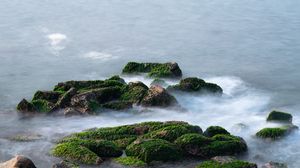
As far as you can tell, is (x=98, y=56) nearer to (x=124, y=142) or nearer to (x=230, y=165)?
(x=124, y=142)

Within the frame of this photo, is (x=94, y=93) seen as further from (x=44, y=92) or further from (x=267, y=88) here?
(x=267, y=88)

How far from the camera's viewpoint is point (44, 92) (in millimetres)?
35656

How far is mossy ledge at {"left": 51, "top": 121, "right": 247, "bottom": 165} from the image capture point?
27.7 metres

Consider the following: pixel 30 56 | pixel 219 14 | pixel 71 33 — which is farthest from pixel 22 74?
pixel 219 14

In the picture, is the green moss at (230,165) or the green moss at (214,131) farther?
the green moss at (214,131)

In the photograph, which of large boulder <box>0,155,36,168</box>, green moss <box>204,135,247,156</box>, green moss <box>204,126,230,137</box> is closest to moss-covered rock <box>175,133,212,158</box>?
green moss <box>204,135,247,156</box>

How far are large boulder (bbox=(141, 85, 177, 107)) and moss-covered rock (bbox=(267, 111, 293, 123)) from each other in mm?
5863

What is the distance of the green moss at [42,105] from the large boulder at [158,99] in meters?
5.63

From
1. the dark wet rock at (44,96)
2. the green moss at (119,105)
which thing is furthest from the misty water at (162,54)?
the dark wet rock at (44,96)

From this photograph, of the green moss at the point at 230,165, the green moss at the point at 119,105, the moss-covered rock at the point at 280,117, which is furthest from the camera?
the green moss at the point at 119,105

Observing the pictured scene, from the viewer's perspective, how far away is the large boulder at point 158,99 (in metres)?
34.6

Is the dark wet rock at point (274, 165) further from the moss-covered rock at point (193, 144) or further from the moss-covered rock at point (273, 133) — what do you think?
the moss-covered rock at point (273, 133)

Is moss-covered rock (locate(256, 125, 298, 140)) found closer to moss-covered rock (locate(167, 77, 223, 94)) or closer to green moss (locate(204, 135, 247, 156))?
green moss (locate(204, 135, 247, 156))

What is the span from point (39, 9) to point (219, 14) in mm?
18805
